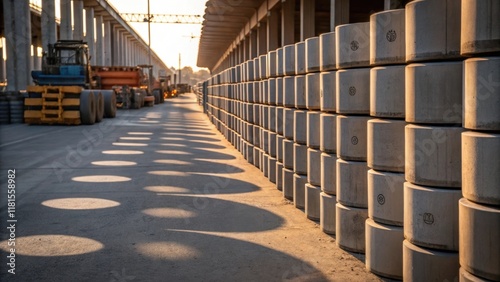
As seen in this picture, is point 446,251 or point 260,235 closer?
point 446,251

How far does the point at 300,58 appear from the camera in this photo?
6492 mm

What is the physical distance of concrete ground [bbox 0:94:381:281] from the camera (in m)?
4.34

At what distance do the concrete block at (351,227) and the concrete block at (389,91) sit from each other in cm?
103

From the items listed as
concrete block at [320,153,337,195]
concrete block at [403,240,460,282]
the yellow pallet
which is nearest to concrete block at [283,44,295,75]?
concrete block at [320,153,337,195]

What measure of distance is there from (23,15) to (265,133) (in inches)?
951

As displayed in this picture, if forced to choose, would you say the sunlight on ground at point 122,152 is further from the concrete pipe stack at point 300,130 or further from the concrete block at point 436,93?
the concrete block at point 436,93

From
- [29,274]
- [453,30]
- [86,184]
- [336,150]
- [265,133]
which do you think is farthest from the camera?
[265,133]

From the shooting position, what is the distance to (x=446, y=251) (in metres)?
3.50

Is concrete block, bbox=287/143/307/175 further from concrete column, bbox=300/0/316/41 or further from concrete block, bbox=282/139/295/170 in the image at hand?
concrete column, bbox=300/0/316/41

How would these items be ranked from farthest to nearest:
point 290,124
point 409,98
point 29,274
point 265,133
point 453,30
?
point 265,133 → point 290,124 → point 29,274 → point 409,98 → point 453,30

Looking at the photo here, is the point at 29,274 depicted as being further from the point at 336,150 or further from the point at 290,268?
the point at 336,150

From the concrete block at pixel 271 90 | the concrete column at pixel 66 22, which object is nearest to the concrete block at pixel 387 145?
the concrete block at pixel 271 90

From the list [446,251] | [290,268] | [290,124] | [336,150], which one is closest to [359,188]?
[336,150]

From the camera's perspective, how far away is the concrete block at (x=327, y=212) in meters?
5.34
